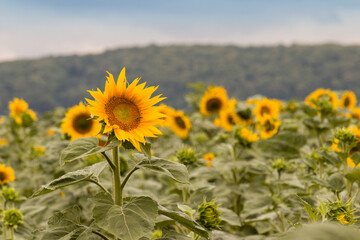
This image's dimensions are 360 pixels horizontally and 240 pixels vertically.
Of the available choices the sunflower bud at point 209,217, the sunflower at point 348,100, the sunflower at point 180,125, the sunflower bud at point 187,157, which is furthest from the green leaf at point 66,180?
the sunflower at point 348,100

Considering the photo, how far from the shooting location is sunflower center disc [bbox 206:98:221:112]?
161 inches

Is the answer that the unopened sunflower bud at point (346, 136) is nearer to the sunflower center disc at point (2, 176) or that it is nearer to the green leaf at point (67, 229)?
the green leaf at point (67, 229)

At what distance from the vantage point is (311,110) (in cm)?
273

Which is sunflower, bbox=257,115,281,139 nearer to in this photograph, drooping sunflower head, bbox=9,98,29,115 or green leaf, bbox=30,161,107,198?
green leaf, bbox=30,161,107,198

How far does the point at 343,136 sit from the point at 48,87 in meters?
51.2

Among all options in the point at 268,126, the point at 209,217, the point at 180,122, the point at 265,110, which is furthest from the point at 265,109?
the point at 209,217

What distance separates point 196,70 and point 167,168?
49.9m

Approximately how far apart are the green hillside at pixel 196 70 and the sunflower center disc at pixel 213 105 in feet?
116

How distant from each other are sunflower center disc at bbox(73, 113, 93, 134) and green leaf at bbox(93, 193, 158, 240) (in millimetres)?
1530

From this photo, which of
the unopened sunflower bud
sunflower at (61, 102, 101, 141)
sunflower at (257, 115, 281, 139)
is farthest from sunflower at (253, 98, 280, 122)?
the unopened sunflower bud

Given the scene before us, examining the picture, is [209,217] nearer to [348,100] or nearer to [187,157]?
[187,157]

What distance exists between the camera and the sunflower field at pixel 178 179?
1123mm

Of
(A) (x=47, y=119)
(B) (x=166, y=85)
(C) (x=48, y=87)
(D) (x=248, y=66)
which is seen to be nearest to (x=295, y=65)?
(D) (x=248, y=66)

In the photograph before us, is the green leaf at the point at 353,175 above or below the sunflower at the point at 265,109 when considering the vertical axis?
below
